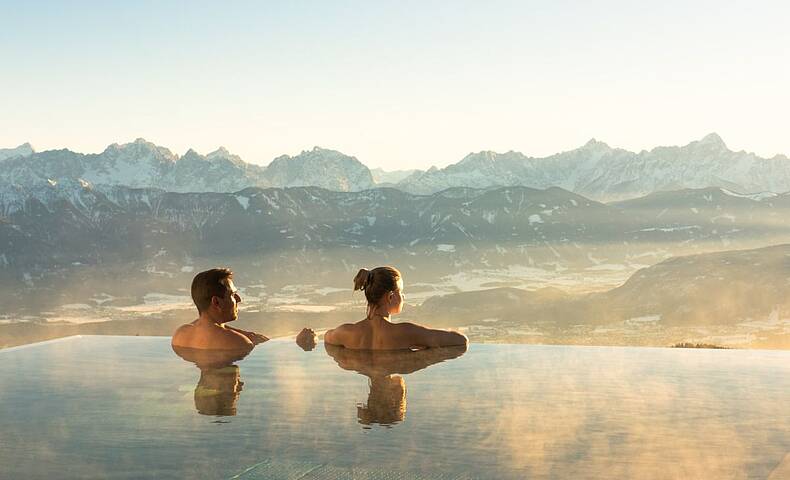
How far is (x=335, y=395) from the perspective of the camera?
10.3 m

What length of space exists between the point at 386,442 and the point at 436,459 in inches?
28.8

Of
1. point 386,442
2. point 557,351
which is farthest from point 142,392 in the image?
point 557,351

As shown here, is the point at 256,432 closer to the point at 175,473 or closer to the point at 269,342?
the point at 175,473

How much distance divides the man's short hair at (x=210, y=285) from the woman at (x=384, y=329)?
2.20 m

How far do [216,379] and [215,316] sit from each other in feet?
10.6

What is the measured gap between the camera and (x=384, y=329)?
14.5 metres

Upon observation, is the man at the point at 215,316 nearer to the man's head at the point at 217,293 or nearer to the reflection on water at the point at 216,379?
the man's head at the point at 217,293

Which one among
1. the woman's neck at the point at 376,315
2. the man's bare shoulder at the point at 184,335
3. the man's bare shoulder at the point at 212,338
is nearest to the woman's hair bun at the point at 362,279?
the woman's neck at the point at 376,315

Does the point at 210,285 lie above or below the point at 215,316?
above

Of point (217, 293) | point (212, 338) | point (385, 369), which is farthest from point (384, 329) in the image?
point (212, 338)

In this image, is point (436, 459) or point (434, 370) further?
point (434, 370)

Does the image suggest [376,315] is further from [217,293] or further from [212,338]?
[212,338]

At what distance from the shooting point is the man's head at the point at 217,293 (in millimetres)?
14094

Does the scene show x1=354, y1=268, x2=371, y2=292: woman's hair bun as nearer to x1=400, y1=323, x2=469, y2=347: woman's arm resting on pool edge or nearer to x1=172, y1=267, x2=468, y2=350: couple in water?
x1=172, y1=267, x2=468, y2=350: couple in water
